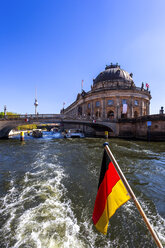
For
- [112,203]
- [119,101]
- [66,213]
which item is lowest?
[66,213]

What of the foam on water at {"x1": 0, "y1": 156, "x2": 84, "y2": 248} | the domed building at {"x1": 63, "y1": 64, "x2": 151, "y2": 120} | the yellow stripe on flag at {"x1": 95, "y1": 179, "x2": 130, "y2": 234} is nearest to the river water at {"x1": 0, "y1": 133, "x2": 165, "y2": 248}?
the foam on water at {"x1": 0, "y1": 156, "x2": 84, "y2": 248}

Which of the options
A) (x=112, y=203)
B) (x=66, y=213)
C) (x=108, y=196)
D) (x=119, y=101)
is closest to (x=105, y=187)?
(x=108, y=196)

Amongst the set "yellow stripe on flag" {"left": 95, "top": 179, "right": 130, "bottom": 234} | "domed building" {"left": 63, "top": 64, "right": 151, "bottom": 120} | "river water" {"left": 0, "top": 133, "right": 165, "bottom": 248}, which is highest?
"domed building" {"left": 63, "top": 64, "right": 151, "bottom": 120}

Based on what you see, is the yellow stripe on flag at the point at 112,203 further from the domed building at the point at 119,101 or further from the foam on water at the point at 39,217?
the domed building at the point at 119,101

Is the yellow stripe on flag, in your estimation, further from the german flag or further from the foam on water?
the foam on water

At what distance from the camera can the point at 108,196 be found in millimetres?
2633

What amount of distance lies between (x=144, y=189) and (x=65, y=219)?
4.35 meters

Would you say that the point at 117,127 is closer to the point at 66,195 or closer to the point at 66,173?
the point at 66,173

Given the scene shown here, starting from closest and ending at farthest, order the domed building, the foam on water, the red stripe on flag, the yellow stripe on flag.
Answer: the yellow stripe on flag
the red stripe on flag
the foam on water
the domed building

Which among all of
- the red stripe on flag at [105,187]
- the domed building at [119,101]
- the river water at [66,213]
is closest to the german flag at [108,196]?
the red stripe on flag at [105,187]

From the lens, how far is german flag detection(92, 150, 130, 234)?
8.04ft

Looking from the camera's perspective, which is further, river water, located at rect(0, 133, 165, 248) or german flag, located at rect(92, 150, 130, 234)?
river water, located at rect(0, 133, 165, 248)

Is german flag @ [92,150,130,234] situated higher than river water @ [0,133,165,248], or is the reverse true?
german flag @ [92,150,130,234]

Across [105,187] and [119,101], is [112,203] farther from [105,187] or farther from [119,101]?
[119,101]
